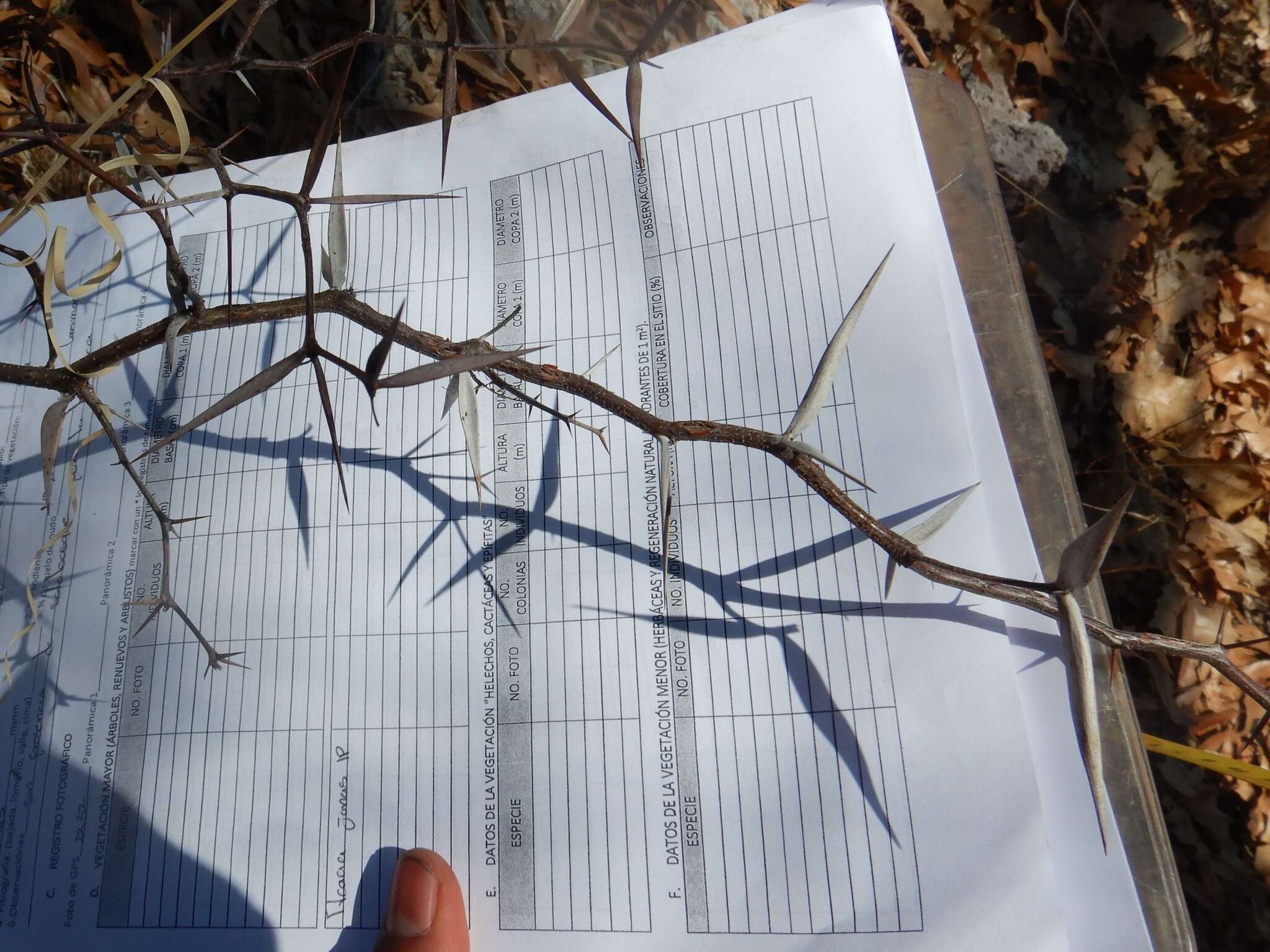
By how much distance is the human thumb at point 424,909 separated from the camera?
588 millimetres

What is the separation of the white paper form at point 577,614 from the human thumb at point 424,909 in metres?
0.02

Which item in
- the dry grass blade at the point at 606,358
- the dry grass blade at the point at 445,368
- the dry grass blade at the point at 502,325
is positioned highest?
the dry grass blade at the point at 502,325

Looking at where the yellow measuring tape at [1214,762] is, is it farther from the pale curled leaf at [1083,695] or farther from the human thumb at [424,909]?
the human thumb at [424,909]

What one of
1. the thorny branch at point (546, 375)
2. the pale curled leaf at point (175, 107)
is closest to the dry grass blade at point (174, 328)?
the thorny branch at point (546, 375)

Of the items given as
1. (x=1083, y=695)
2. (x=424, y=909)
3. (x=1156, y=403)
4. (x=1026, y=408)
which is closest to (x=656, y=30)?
(x=1083, y=695)

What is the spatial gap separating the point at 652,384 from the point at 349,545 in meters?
0.32

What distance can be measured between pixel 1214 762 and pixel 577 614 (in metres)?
0.55

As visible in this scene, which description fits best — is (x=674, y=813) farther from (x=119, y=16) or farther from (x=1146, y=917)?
(x=119, y=16)

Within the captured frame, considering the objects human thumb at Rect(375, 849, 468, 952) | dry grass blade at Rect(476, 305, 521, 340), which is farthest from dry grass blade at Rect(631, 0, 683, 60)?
human thumb at Rect(375, 849, 468, 952)

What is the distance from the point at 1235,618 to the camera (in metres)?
0.91

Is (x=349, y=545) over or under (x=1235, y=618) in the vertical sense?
over

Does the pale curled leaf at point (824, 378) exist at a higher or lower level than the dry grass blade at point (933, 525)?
higher

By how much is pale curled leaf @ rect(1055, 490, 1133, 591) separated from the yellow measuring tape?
36cm

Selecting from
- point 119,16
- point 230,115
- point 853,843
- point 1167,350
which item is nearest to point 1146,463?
point 1167,350
